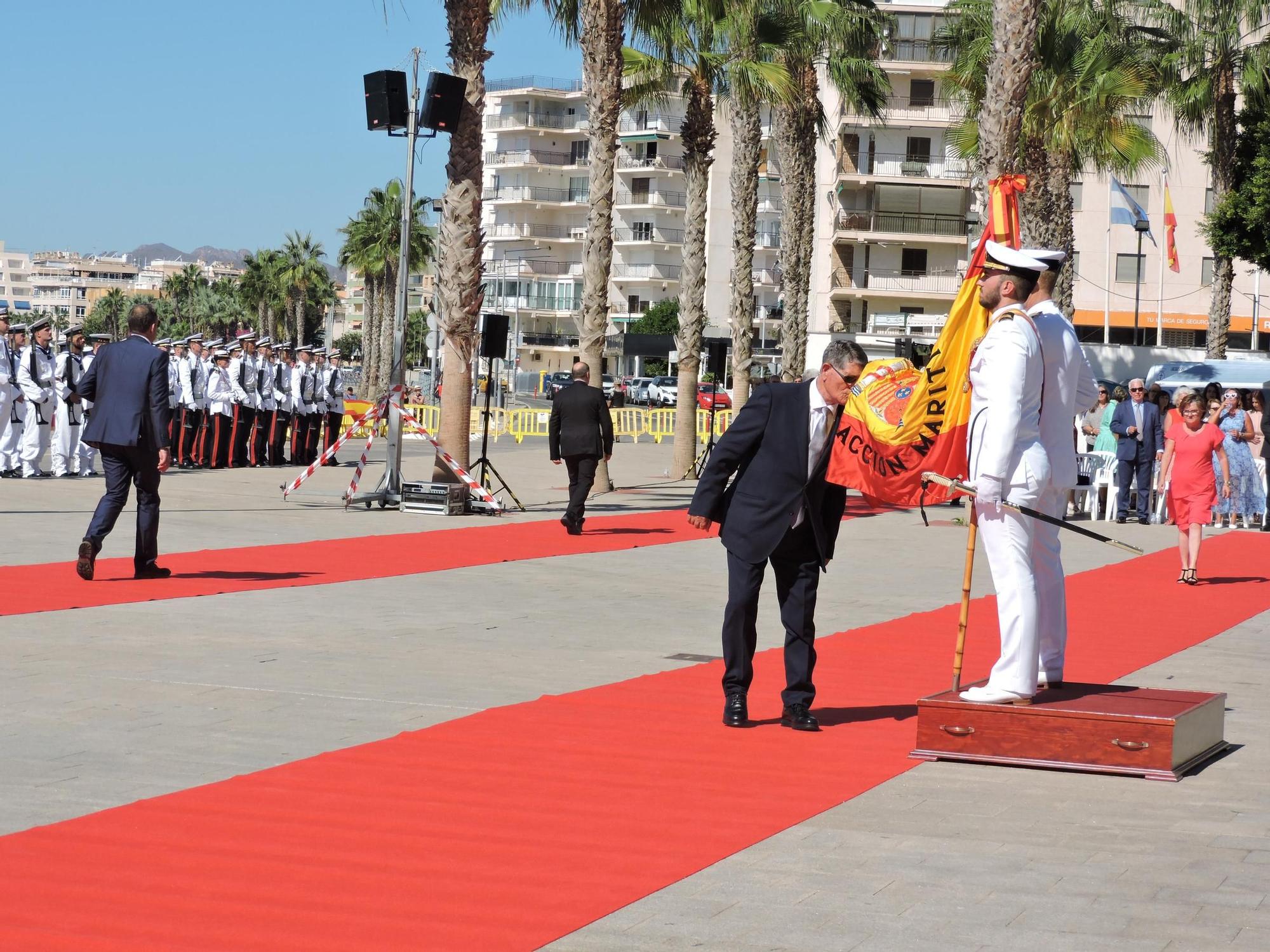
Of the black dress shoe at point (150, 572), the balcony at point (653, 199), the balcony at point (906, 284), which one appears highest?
the balcony at point (653, 199)

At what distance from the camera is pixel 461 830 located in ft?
19.0

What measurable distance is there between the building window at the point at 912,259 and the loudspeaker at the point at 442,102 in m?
65.0

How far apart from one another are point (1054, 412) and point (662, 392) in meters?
73.0

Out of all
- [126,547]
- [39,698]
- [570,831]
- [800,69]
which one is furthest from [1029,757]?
[800,69]

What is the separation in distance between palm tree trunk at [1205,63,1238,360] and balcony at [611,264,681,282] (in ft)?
247

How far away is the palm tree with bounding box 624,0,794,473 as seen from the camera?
29.3 metres

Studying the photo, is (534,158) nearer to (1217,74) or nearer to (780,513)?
(1217,74)

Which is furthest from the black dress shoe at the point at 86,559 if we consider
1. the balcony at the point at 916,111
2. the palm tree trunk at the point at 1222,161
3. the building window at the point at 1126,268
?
the building window at the point at 1126,268

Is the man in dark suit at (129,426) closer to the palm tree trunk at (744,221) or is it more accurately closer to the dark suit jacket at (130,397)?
the dark suit jacket at (130,397)

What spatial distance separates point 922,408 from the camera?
17.6m

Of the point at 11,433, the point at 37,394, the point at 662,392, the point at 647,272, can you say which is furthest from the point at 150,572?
the point at 647,272

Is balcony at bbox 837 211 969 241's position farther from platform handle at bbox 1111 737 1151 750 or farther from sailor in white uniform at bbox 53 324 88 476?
platform handle at bbox 1111 737 1151 750

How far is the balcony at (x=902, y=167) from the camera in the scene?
268ft

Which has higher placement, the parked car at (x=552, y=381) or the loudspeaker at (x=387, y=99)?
the loudspeaker at (x=387, y=99)
